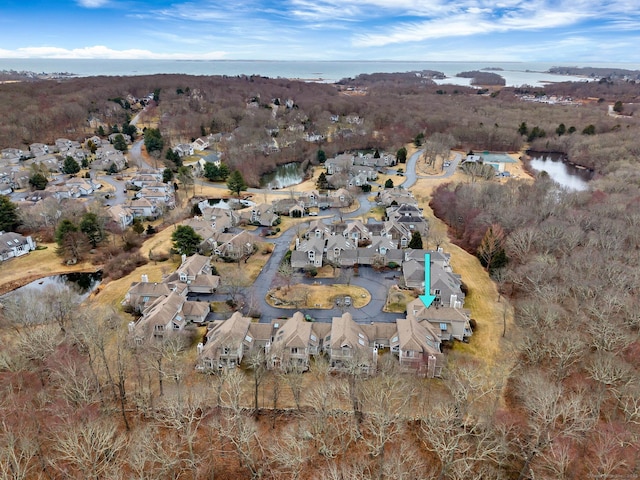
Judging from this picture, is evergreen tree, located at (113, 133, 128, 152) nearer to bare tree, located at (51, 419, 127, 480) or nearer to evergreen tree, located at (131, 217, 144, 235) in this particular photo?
evergreen tree, located at (131, 217, 144, 235)

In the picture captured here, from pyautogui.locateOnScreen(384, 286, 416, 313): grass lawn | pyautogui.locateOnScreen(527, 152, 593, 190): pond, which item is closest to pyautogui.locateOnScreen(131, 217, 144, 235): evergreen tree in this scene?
pyautogui.locateOnScreen(384, 286, 416, 313): grass lawn

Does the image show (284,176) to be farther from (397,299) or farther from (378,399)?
(378,399)

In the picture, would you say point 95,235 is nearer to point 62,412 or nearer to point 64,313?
point 64,313

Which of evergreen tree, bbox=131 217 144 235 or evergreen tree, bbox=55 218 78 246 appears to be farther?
evergreen tree, bbox=131 217 144 235

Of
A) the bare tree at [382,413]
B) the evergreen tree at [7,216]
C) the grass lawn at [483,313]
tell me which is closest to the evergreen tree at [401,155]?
the grass lawn at [483,313]

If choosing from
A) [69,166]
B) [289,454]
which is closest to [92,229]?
[69,166]
